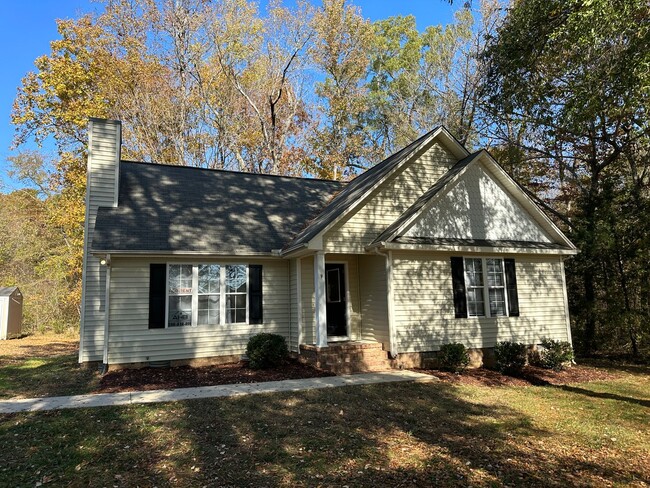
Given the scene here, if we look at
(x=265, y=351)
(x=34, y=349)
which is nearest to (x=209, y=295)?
(x=265, y=351)

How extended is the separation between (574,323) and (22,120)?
26.7 meters

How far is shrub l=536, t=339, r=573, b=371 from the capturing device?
37.1ft

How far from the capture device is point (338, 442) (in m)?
5.56

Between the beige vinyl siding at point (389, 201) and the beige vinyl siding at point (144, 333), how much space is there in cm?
285

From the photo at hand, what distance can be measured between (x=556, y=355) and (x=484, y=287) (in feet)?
8.00

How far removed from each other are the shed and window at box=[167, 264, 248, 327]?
13543mm

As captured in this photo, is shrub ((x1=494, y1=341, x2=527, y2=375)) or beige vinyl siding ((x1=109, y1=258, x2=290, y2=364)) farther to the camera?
shrub ((x1=494, y1=341, x2=527, y2=375))

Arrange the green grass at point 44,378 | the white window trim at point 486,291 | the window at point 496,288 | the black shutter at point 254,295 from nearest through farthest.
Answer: the green grass at point 44,378
the black shutter at point 254,295
the white window trim at point 486,291
the window at point 496,288

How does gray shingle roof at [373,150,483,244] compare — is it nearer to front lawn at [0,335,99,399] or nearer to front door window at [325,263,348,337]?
front door window at [325,263,348,337]

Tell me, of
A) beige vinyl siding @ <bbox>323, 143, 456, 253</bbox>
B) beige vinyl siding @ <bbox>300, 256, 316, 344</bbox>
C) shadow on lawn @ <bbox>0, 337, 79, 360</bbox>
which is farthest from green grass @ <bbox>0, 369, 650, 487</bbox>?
shadow on lawn @ <bbox>0, 337, 79, 360</bbox>

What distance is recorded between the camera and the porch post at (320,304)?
10.2m

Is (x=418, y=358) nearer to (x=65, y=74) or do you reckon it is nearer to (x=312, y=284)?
(x=312, y=284)

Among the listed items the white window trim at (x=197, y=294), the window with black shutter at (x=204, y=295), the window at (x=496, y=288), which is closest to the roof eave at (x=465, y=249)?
the window at (x=496, y=288)

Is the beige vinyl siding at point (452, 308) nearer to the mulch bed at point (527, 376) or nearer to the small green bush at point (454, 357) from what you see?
the small green bush at point (454, 357)
